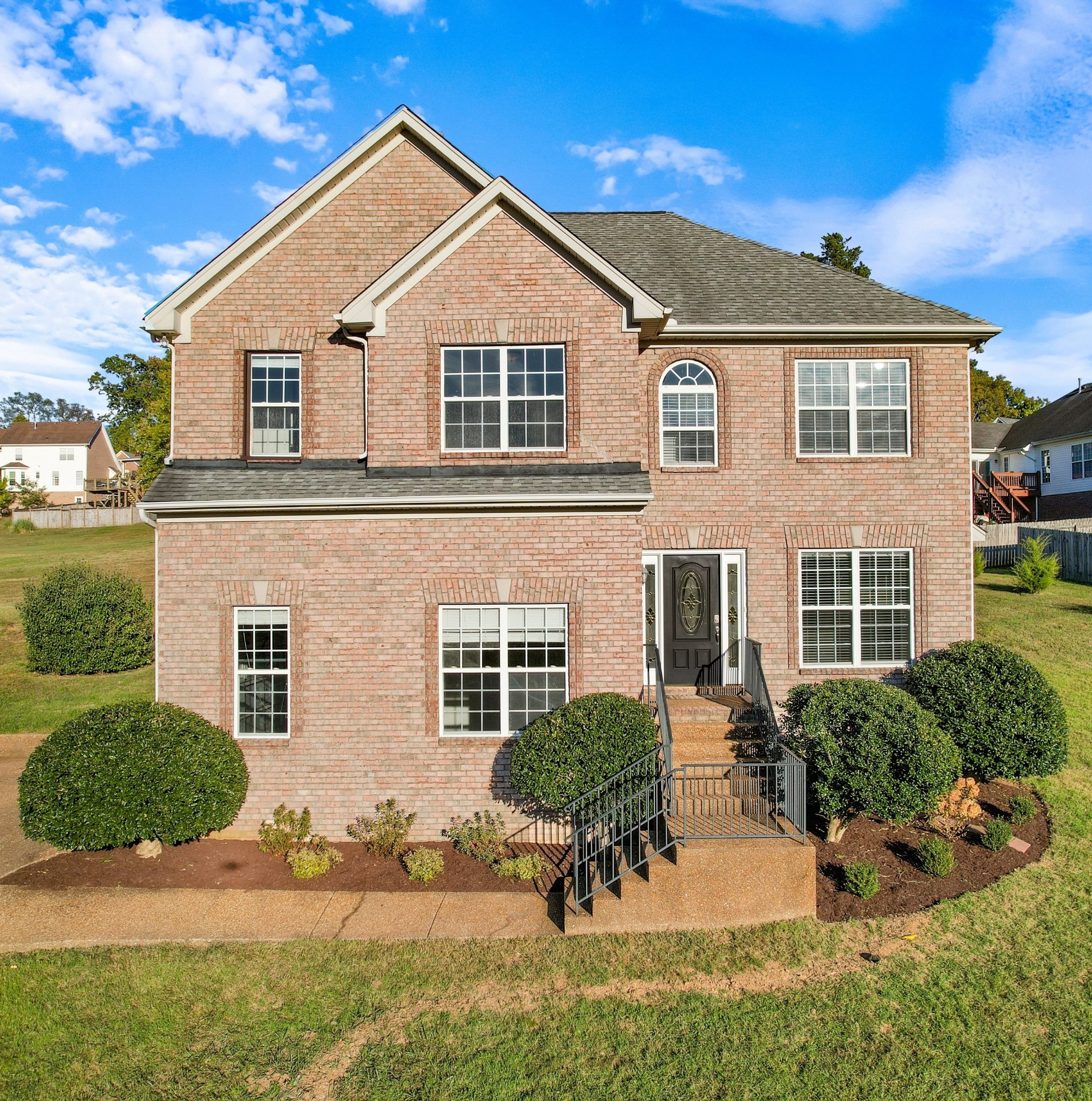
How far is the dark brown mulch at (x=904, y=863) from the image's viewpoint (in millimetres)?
8211

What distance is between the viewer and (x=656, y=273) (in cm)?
1362

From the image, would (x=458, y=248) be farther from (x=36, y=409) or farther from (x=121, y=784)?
(x=36, y=409)

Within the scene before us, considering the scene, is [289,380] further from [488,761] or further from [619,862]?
[619,862]

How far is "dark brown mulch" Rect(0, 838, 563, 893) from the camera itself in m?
8.93

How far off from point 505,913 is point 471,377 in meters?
7.28

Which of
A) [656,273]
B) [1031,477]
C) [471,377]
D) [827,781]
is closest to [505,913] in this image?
[827,781]

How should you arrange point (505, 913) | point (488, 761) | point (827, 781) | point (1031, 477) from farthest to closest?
1. point (1031, 477)
2. point (488, 761)
3. point (827, 781)
4. point (505, 913)

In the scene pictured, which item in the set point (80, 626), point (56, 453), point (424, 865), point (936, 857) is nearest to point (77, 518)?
point (56, 453)

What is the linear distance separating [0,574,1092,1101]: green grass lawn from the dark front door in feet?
16.7

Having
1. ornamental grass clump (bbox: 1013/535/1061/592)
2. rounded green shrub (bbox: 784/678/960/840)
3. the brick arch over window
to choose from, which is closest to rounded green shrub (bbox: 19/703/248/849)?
rounded green shrub (bbox: 784/678/960/840)

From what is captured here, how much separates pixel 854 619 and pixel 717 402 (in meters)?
4.44

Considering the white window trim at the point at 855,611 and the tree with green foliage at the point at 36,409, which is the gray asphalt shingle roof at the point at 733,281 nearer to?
the white window trim at the point at 855,611

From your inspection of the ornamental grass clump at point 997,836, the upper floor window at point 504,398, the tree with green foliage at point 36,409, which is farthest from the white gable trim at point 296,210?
the tree with green foliage at point 36,409

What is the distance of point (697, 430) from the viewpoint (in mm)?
12516
